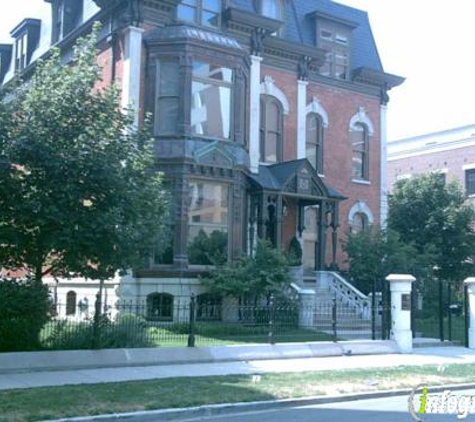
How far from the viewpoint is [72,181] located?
14055 millimetres

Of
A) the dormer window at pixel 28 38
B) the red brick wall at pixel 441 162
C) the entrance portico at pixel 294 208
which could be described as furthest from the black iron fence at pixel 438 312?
the dormer window at pixel 28 38

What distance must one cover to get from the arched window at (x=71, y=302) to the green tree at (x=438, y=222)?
45.7 feet

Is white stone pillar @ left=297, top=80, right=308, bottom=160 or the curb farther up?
white stone pillar @ left=297, top=80, right=308, bottom=160

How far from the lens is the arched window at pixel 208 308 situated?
2102 centimetres

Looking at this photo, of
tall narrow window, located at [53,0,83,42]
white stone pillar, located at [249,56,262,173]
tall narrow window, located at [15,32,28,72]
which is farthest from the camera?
tall narrow window, located at [15,32,28,72]

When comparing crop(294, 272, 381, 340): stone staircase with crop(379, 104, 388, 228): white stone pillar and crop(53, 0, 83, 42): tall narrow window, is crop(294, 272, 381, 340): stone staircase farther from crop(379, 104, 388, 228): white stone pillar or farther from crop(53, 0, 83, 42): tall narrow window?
crop(53, 0, 83, 42): tall narrow window

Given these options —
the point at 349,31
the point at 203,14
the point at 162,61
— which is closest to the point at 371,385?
the point at 162,61

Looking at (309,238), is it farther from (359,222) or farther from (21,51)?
(21,51)

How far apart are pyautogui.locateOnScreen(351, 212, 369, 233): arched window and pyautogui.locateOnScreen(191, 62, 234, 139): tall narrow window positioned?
8618 mm

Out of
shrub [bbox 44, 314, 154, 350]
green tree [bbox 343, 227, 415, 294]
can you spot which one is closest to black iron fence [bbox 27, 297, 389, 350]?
shrub [bbox 44, 314, 154, 350]

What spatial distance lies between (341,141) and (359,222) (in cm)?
354

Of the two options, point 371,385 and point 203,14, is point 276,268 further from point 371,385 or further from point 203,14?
point 203,14

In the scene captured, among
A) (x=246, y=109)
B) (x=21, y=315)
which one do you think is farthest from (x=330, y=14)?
(x=21, y=315)

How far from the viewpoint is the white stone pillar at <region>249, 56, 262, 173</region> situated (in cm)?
2506
